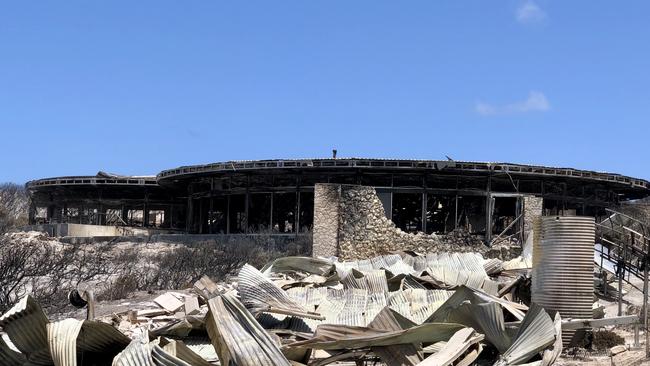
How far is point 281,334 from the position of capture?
21.2ft

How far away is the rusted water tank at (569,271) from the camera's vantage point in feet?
25.8

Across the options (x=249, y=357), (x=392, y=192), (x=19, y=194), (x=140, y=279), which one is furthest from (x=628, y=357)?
(x=19, y=194)

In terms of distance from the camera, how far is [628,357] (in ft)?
30.9

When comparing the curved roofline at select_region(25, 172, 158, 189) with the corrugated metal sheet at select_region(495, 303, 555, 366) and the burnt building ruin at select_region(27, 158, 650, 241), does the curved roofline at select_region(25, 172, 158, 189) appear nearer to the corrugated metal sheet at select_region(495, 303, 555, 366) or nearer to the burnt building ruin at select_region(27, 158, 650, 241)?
the burnt building ruin at select_region(27, 158, 650, 241)

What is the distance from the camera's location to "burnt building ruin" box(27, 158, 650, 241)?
2780 cm

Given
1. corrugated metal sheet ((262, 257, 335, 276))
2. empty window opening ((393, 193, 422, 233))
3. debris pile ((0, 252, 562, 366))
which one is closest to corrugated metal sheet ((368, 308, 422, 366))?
debris pile ((0, 252, 562, 366))

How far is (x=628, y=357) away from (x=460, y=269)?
267 cm

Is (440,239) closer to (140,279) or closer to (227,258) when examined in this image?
(227,258)

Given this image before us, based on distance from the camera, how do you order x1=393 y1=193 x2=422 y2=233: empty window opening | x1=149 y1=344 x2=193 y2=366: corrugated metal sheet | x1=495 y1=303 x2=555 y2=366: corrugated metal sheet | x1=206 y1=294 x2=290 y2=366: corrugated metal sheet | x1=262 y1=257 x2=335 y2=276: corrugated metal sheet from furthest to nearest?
1. x1=393 y1=193 x2=422 y2=233: empty window opening
2. x1=262 y1=257 x2=335 y2=276: corrugated metal sheet
3. x1=495 y1=303 x2=555 y2=366: corrugated metal sheet
4. x1=149 y1=344 x2=193 y2=366: corrugated metal sheet
5. x1=206 y1=294 x2=290 y2=366: corrugated metal sheet

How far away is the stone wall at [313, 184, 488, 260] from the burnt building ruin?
14.4ft

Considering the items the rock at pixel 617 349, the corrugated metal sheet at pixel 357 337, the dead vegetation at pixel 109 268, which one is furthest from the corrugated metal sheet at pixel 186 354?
the rock at pixel 617 349

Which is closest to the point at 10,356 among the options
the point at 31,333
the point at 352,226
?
the point at 31,333

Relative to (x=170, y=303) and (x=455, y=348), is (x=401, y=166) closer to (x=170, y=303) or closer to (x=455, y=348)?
(x=170, y=303)

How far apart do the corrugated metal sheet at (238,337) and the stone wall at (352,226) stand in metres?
15.0
